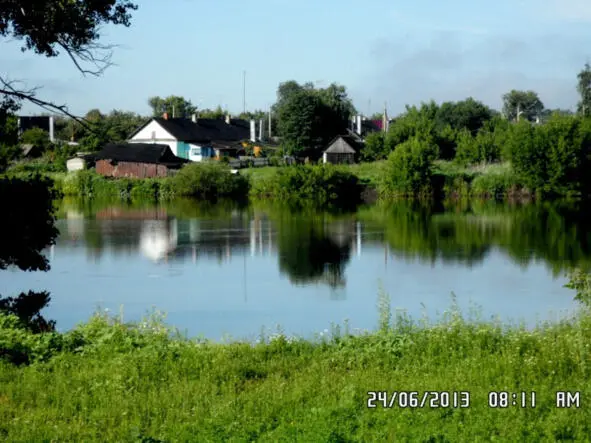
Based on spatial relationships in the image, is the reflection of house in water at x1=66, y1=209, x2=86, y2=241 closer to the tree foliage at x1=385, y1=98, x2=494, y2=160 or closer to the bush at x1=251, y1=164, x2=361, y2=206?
the bush at x1=251, y1=164, x2=361, y2=206

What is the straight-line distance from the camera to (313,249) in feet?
83.3

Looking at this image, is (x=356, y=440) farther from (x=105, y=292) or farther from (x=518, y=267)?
(x=518, y=267)

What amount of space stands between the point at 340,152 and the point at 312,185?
436 inches

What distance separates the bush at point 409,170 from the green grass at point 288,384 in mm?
38496

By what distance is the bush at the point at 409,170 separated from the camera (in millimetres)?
48188

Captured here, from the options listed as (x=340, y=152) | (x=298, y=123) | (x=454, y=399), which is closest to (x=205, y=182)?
(x=340, y=152)

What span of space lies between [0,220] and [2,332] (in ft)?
23.1

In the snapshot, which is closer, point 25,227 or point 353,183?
point 25,227

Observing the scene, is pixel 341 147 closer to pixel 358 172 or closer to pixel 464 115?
pixel 358 172

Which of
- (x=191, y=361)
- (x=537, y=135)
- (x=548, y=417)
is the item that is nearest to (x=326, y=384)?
(x=191, y=361)

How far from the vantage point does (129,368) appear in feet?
26.5

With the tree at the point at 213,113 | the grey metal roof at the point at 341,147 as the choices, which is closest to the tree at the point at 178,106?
the tree at the point at 213,113

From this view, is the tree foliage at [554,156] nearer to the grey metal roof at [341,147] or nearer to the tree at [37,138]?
the grey metal roof at [341,147]

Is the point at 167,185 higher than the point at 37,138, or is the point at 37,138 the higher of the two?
the point at 37,138
